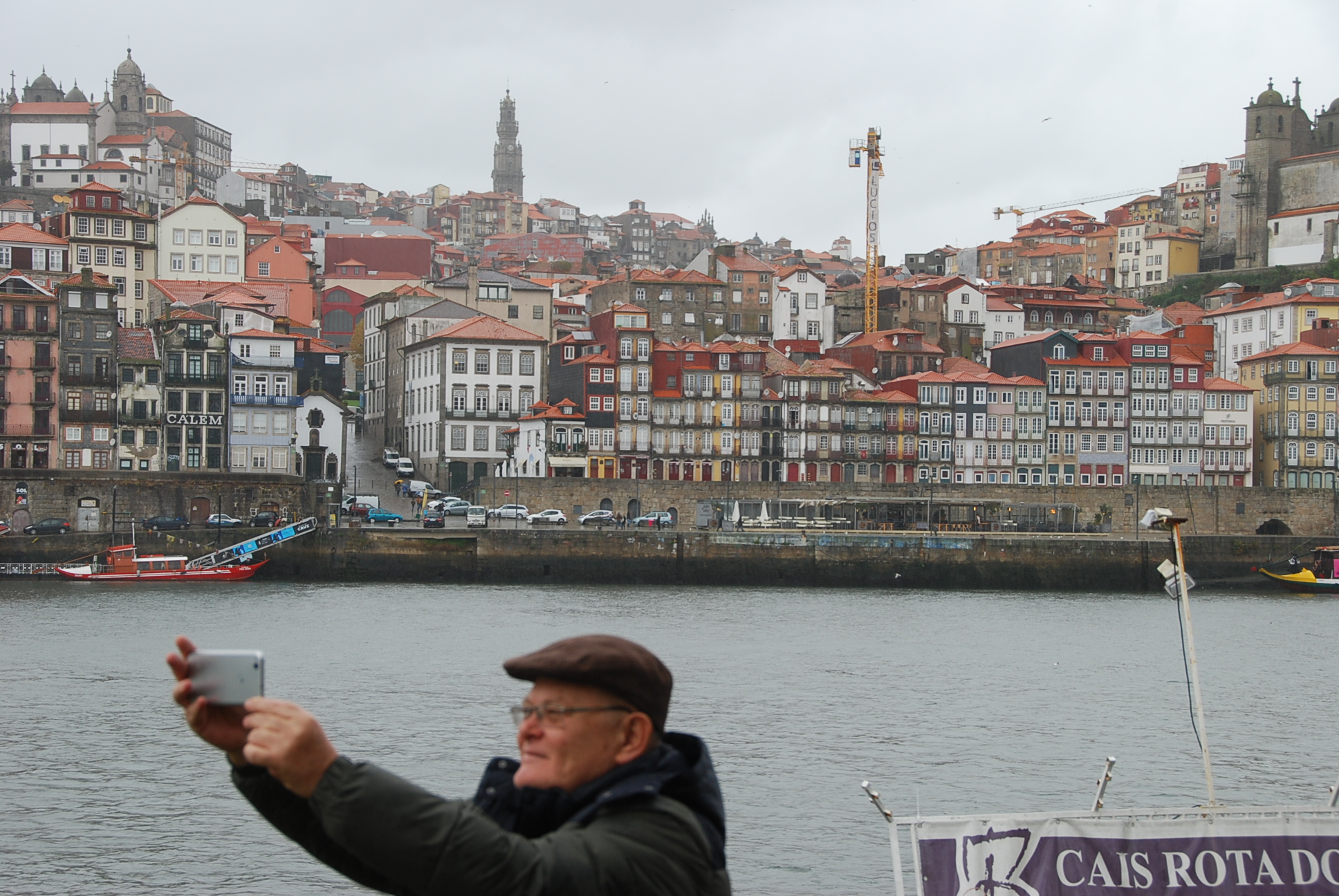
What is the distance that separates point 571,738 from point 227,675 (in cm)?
68

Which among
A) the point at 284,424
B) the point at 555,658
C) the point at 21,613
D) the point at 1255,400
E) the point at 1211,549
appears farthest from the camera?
the point at 1255,400

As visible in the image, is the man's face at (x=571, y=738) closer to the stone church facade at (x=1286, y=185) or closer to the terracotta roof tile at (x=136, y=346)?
the terracotta roof tile at (x=136, y=346)

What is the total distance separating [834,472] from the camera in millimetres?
70000

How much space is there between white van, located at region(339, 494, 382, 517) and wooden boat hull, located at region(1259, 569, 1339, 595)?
1246 inches

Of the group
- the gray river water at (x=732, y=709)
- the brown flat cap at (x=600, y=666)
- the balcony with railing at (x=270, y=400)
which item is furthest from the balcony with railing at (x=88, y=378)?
the brown flat cap at (x=600, y=666)

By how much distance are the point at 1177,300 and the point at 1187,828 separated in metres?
102

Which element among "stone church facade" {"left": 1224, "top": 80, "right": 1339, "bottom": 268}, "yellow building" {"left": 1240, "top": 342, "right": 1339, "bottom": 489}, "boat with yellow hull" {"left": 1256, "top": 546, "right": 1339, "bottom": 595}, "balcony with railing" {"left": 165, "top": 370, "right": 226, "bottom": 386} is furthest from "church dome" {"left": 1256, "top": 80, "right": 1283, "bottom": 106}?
"balcony with railing" {"left": 165, "top": 370, "right": 226, "bottom": 386}

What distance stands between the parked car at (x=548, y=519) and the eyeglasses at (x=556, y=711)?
179ft

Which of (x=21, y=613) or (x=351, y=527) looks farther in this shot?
(x=351, y=527)

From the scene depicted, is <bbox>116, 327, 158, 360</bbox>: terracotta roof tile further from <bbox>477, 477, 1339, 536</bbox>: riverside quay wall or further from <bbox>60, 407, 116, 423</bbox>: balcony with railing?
<bbox>477, 477, 1339, 536</bbox>: riverside quay wall

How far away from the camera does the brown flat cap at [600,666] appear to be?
2.85 m

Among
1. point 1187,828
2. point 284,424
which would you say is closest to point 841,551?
point 284,424

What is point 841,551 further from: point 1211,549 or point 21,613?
point 21,613

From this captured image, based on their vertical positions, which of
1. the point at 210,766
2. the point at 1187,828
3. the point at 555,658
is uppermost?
the point at 555,658
